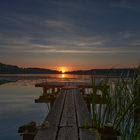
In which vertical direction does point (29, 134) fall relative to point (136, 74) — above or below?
below

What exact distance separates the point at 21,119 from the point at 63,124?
12.6 metres

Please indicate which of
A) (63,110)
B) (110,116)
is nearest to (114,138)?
(110,116)

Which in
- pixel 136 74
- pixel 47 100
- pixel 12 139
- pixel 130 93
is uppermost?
pixel 136 74

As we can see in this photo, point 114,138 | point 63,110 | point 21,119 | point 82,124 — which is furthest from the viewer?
point 21,119

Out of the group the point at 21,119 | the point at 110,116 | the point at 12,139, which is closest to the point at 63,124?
the point at 110,116

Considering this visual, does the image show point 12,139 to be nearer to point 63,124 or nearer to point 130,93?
point 63,124

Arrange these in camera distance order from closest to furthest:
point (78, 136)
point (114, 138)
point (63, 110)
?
point (114, 138)
point (78, 136)
point (63, 110)

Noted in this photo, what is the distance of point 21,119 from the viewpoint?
18.4 metres

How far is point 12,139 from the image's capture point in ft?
42.5

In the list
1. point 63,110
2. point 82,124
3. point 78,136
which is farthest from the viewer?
point 63,110

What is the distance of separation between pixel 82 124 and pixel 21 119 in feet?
42.0

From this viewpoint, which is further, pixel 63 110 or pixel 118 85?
pixel 63 110

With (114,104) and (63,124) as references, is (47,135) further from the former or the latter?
(114,104)

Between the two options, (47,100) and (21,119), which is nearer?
(47,100)
